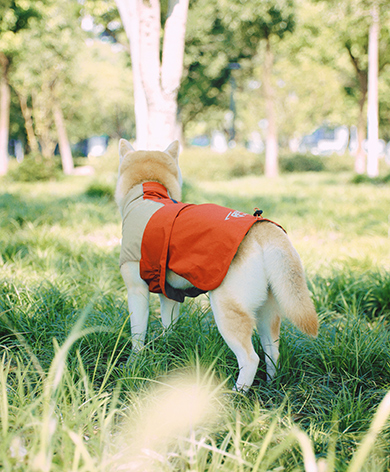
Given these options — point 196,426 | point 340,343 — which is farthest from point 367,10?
point 196,426

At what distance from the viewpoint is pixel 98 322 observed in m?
2.52

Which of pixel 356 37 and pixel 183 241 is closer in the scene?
pixel 183 241

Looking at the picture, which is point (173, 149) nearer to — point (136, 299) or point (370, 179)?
point (136, 299)

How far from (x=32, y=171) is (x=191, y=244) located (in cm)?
1472

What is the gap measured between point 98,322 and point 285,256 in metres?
1.41

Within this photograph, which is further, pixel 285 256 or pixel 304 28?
pixel 304 28

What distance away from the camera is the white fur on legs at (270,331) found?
81.7 inches

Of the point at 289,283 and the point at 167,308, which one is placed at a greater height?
the point at 289,283

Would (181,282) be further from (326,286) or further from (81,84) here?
(81,84)

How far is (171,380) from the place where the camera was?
6.61 ft

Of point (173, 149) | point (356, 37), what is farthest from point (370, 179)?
point (173, 149)

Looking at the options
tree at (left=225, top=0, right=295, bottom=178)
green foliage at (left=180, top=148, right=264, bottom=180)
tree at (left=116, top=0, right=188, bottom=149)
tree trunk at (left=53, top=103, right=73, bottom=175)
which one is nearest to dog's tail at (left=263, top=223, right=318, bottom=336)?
tree at (left=116, top=0, right=188, bottom=149)

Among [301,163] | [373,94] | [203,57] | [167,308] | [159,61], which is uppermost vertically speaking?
[203,57]

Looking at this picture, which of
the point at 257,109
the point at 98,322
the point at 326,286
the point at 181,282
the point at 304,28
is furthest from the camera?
the point at 257,109
